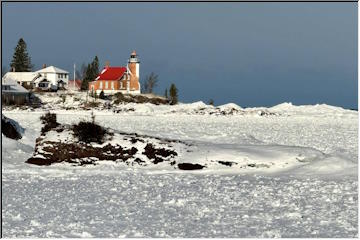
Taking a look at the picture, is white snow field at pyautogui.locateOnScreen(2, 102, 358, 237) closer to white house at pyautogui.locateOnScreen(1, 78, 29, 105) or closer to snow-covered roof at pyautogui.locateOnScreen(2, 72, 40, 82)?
white house at pyautogui.locateOnScreen(1, 78, 29, 105)

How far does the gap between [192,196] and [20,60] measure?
4639 inches

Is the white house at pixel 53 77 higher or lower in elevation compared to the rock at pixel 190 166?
higher

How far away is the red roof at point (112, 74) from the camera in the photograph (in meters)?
110

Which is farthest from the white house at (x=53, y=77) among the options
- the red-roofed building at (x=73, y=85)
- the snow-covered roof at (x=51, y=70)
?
the red-roofed building at (x=73, y=85)

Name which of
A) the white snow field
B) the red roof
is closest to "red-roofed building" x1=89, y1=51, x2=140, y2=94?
the red roof

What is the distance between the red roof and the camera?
110m

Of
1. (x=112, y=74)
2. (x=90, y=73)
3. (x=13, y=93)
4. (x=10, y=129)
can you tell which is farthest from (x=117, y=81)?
(x=10, y=129)

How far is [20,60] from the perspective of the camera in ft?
411

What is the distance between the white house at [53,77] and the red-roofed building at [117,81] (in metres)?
9.28

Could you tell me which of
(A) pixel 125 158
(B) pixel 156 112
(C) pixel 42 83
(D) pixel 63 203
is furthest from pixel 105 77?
(D) pixel 63 203

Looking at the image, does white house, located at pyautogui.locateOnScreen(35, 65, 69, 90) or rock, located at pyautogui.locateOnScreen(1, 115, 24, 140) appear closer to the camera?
rock, located at pyautogui.locateOnScreen(1, 115, 24, 140)

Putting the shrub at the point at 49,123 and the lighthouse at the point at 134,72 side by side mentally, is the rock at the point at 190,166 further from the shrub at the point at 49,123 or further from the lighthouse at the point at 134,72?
the lighthouse at the point at 134,72

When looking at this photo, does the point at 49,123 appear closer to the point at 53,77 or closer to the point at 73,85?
the point at 53,77

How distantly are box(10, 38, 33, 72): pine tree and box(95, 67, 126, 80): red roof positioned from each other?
71.7ft
